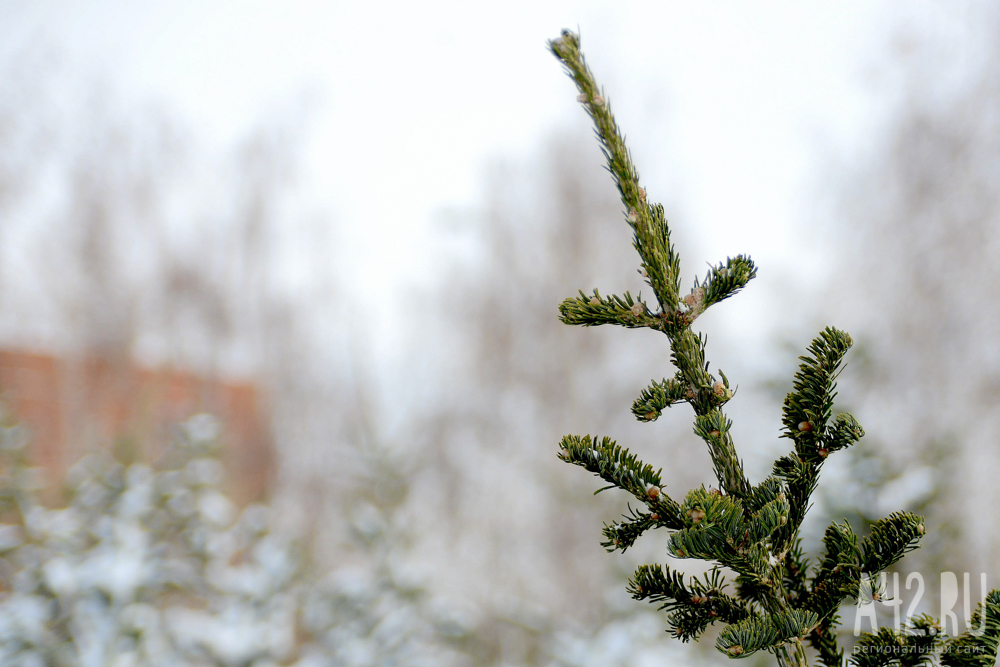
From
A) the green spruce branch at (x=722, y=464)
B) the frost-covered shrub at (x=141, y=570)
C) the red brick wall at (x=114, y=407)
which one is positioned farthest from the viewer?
the red brick wall at (x=114, y=407)

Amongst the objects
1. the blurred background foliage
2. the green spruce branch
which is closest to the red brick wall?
the blurred background foliage

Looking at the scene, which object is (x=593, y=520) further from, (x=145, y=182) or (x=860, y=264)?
(x=145, y=182)

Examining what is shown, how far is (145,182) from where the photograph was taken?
215 inches

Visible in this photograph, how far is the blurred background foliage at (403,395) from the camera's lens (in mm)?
1922

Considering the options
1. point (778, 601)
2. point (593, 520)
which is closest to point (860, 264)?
point (593, 520)

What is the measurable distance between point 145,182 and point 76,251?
1118mm

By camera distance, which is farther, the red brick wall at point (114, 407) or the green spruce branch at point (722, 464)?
the red brick wall at point (114, 407)

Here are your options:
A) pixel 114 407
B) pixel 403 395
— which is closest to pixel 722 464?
pixel 114 407

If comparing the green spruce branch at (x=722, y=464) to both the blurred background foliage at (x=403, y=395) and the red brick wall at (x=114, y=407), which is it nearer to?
the blurred background foliage at (x=403, y=395)

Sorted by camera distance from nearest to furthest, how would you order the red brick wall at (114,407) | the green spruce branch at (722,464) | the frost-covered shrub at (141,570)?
the green spruce branch at (722,464) < the frost-covered shrub at (141,570) < the red brick wall at (114,407)

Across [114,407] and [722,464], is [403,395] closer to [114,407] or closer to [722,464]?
[114,407]

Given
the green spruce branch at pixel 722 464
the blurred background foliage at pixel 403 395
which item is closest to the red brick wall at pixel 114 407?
the blurred background foliage at pixel 403 395

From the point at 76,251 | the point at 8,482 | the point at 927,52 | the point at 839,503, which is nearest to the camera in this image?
the point at 839,503

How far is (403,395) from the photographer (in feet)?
22.7
